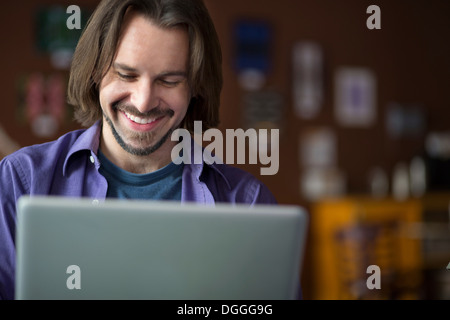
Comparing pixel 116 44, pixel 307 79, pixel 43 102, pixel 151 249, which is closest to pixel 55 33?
pixel 43 102

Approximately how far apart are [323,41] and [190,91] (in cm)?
347

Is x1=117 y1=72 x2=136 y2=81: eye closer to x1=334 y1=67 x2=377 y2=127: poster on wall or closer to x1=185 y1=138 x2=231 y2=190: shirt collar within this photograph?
x1=185 y1=138 x2=231 y2=190: shirt collar

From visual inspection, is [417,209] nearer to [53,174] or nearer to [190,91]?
[190,91]

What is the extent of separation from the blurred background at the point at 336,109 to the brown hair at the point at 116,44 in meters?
2.25

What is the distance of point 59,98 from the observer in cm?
391

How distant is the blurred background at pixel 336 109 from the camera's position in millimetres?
3857

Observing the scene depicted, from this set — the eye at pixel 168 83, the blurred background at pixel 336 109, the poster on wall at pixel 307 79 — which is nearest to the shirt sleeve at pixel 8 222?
the eye at pixel 168 83

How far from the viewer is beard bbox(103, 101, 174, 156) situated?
1.59 m

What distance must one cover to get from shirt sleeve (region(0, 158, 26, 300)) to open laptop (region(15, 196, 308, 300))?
50cm

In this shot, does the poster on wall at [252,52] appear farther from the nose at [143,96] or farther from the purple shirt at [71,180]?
the nose at [143,96]

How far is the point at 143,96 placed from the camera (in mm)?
1544

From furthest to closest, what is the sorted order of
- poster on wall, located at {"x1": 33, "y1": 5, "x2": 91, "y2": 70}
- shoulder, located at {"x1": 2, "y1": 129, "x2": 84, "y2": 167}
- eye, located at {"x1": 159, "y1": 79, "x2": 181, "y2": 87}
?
poster on wall, located at {"x1": 33, "y1": 5, "x2": 91, "y2": 70} < eye, located at {"x1": 159, "y1": 79, "x2": 181, "y2": 87} < shoulder, located at {"x1": 2, "y1": 129, "x2": 84, "y2": 167}

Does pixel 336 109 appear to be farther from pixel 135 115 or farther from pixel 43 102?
pixel 135 115

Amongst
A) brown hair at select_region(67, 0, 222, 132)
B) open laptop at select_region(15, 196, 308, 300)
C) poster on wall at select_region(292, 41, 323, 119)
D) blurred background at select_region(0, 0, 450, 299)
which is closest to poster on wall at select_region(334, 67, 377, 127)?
blurred background at select_region(0, 0, 450, 299)
